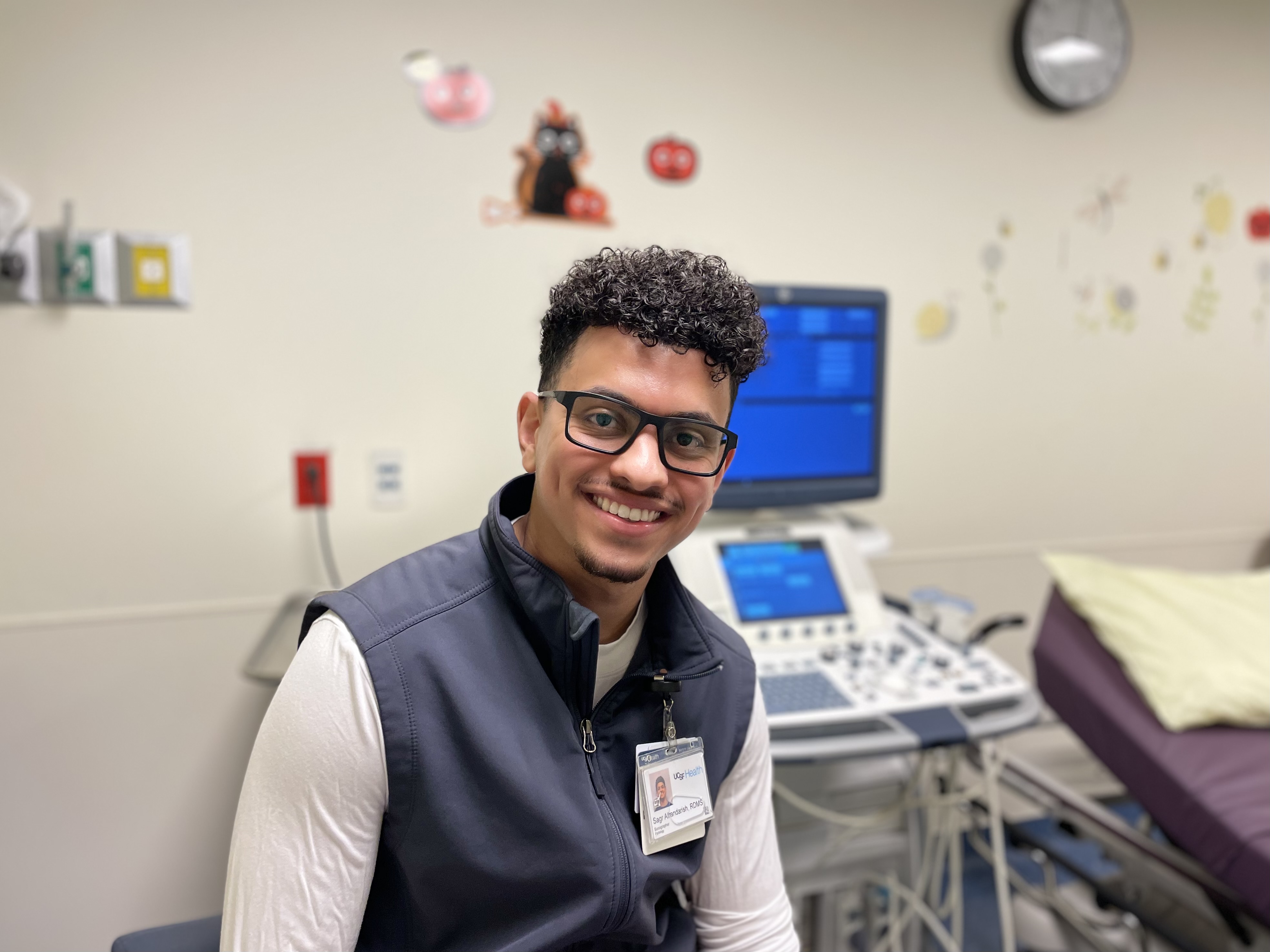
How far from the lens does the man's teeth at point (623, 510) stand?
815 mm

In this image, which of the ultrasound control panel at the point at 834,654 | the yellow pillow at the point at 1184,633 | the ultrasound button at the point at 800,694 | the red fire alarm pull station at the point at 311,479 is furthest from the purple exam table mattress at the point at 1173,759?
the red fire alarm pull station at the point at 311,479

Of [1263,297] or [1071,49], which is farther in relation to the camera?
[1263,297]

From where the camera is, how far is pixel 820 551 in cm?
179

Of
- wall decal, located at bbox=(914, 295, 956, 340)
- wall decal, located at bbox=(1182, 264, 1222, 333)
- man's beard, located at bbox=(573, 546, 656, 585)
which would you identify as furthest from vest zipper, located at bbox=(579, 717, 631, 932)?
wall decal, located at bbox=(1182, 264, 1222, 333)

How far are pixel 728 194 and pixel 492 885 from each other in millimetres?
1736

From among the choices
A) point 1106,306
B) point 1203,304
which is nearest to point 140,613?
point 1106,306

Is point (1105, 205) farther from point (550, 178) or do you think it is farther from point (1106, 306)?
point (550, 178)

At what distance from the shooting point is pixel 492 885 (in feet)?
2.62

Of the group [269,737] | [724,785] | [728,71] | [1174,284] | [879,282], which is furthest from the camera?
[1174,284]

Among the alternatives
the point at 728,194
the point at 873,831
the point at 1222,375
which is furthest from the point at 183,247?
the point at 1222,375

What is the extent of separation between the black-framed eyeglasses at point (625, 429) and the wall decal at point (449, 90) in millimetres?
1284

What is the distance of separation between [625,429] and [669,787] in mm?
409

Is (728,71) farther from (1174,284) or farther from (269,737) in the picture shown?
(269,737)

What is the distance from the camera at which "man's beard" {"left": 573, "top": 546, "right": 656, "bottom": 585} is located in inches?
32.3
